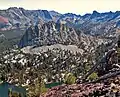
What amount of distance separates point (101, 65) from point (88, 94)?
73.5 meters

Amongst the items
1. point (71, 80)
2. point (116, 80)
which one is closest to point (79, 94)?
point (116, 80)

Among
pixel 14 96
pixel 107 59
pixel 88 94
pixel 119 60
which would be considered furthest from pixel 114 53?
pixel 88 94

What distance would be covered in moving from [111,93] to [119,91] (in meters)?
1.48

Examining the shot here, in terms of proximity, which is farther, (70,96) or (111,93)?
(70,96)

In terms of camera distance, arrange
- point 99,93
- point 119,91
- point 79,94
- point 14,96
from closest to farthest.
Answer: point 119,91 → point 99,93 → point 79,94 → point 14,96

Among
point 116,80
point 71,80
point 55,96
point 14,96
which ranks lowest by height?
point 14,96

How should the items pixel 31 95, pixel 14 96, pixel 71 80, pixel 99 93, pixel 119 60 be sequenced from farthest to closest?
pixel 14 96 → pixel 71 80 → pixel 119 60 → pixel 31 95 → pixel 99 93

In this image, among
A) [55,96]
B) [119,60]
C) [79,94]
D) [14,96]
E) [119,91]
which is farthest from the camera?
[14,96]

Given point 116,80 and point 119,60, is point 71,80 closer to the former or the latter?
point 119,60

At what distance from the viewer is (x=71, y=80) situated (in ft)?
415

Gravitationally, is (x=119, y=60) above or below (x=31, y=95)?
above

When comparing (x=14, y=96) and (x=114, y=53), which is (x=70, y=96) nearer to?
(x=114, y=53)

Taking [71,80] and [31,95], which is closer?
[31,95]

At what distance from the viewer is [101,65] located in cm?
13300
